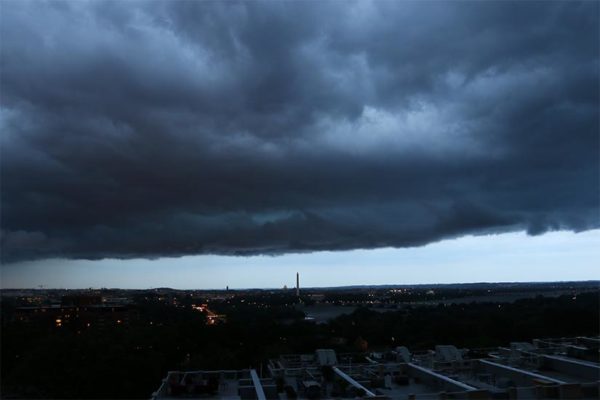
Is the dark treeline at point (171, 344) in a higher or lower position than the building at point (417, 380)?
lower

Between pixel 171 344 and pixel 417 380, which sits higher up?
pixel 417 380

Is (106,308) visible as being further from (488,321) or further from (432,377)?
(432,377)

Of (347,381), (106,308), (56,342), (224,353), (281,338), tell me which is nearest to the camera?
(347,381)

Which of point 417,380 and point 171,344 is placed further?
point 171,344

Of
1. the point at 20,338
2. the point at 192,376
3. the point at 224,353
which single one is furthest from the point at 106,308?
the point at 192,376

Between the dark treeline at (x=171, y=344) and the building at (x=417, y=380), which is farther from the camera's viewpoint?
the dark treeline at (x=171, y=344)

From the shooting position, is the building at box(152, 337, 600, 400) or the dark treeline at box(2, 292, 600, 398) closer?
the building at box(152, 337, 600, 400)

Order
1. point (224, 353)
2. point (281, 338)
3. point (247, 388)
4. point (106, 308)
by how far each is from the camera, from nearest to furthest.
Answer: point (247, 388)
point (224, 353)
point (281, 338)
point (106, 308)

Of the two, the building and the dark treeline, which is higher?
the building
